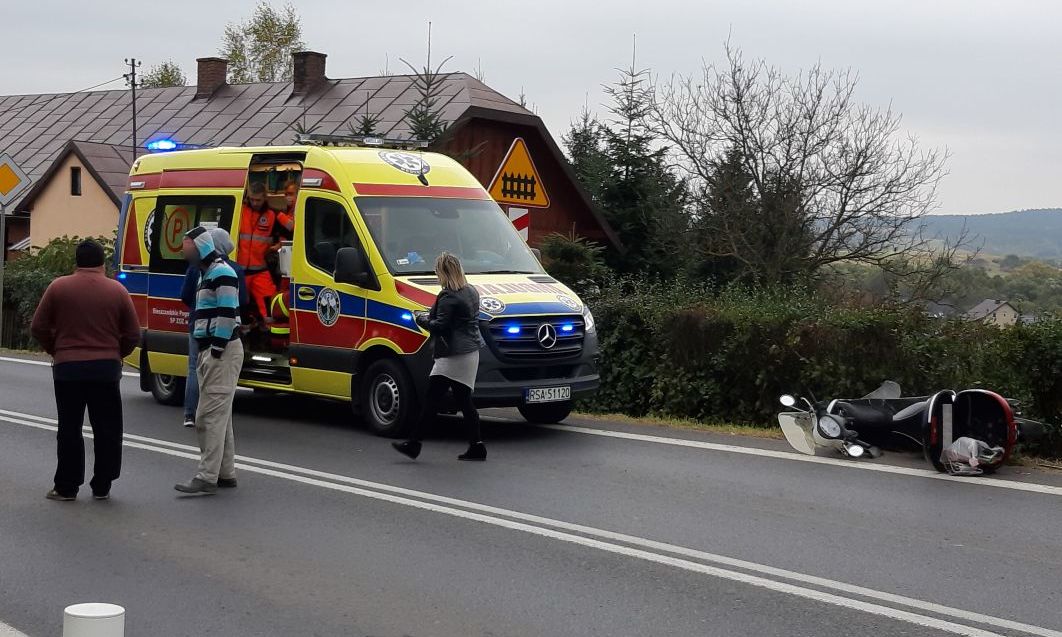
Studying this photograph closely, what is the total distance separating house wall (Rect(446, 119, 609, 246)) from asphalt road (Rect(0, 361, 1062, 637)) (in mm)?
22732

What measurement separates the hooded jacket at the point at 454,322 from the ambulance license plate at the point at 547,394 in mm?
1164

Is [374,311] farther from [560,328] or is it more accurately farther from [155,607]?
[155,607]

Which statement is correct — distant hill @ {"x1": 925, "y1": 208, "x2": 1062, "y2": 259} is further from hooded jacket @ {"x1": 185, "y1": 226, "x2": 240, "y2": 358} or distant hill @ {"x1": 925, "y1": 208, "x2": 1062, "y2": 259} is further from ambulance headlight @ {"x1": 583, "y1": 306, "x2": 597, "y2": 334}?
hooded jacket @ {"x1": 185, "y1": 226, "x2": 240, "y2": 358}

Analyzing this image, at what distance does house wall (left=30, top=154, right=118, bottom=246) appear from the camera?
44875 mm

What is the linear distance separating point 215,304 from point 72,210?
39862 millimetres

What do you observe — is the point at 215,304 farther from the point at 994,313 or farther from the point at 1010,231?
the point at 1010,231

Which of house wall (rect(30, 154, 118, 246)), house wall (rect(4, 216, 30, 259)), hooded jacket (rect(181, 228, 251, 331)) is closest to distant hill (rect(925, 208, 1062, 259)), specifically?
hooded jacket (rect(181, 228, 251, 331))

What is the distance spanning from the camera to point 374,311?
39.6ft

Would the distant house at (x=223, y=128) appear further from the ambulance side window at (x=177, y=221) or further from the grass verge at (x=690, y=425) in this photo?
the grass verge at (x=690, y=425)

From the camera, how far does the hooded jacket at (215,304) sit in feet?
30.2

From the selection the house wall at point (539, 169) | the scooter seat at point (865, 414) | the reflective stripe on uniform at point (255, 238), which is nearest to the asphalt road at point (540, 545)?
the scooter seat at point (865, 414)

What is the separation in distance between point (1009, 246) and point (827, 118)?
415 inches

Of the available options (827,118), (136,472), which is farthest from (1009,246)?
(136,472)

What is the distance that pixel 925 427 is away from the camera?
33.2 ft
